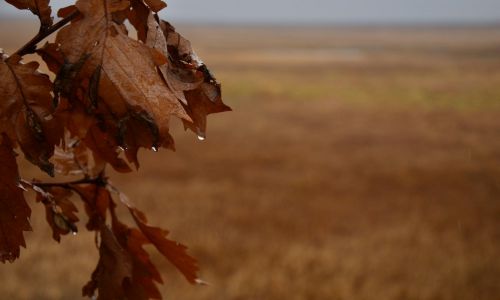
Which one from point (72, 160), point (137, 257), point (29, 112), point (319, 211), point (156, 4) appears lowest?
point (319, 211)

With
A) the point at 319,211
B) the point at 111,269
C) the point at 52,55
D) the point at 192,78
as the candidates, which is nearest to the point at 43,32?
the point at 52,55

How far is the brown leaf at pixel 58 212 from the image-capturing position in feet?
2.83

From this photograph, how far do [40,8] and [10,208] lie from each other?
8.0 inches

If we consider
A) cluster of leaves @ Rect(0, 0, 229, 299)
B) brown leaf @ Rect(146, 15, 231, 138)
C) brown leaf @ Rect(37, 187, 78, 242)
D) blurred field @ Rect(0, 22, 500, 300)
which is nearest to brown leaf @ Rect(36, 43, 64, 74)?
cluster of leaves @ Rect(0, 0, 229, 299)

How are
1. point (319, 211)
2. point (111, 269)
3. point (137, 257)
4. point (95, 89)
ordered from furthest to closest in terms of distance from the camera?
point (319, 211) → point (137, 257) → point (111, 269) → point (95, 89)

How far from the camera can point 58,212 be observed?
895 millimetres

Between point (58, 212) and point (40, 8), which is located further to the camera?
point (58, 212)

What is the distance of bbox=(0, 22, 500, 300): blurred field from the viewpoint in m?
6.43

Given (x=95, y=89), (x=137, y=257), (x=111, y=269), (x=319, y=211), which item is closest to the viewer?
(x=95, y=89)

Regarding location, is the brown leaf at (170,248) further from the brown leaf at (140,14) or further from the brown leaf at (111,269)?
the brown leaf at (140,14)

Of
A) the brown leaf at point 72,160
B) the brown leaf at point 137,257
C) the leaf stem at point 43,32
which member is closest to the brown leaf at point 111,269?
the brown leaf at point 137,257

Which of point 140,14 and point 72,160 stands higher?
point 140,14

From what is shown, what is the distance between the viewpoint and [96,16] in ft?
1.82

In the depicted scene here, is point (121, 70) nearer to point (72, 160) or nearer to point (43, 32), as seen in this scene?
point (43, 32)
